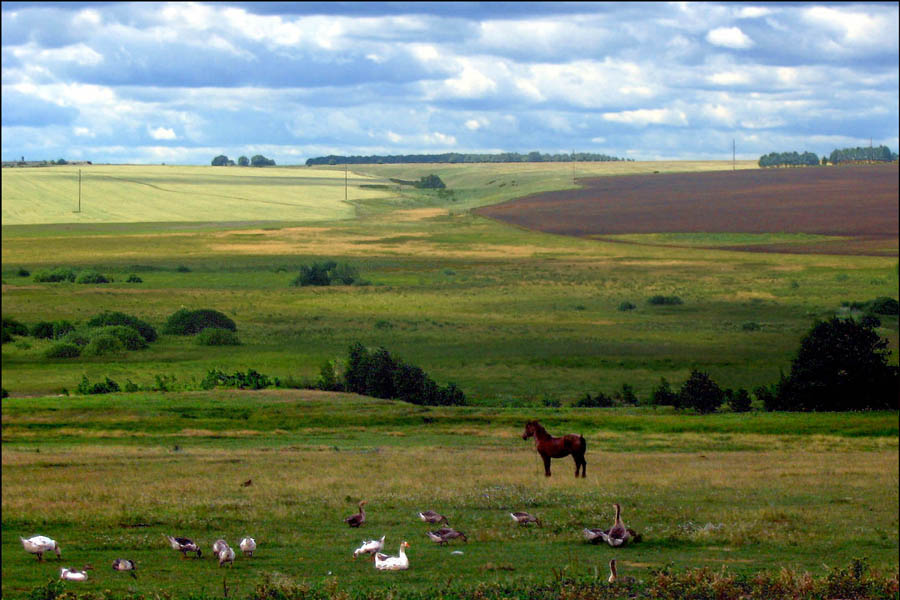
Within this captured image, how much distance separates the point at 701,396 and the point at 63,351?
102 feet

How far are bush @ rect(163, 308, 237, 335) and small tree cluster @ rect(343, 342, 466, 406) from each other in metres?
14.4

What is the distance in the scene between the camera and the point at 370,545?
15.5m

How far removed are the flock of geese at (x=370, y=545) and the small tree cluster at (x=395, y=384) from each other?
27096mm

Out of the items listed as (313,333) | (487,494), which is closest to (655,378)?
(313,333)

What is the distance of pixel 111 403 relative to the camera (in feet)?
135

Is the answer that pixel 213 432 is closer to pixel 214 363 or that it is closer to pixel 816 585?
pixel 214 363

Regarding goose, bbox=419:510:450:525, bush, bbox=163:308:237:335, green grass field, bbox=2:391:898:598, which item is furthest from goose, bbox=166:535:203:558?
bush, bbox=163:308:237:335

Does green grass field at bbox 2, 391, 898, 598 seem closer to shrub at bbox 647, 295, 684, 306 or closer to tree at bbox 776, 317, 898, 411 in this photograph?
tree at bbox 776, 317, 898, 411

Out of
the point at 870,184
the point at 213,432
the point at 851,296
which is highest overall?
the point at 870,184

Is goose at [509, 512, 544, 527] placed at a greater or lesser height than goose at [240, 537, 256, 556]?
lesser

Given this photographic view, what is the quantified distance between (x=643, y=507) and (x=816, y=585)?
278 inches

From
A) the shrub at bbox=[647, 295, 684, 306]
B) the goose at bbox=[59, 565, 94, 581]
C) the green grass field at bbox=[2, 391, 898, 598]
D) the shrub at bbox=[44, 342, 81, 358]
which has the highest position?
the shrub at bbox=[647, 295, 684, 306]

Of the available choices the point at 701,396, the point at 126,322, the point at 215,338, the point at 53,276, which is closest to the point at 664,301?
the point at 701,396

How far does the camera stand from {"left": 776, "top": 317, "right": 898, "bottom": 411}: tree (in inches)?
1726
